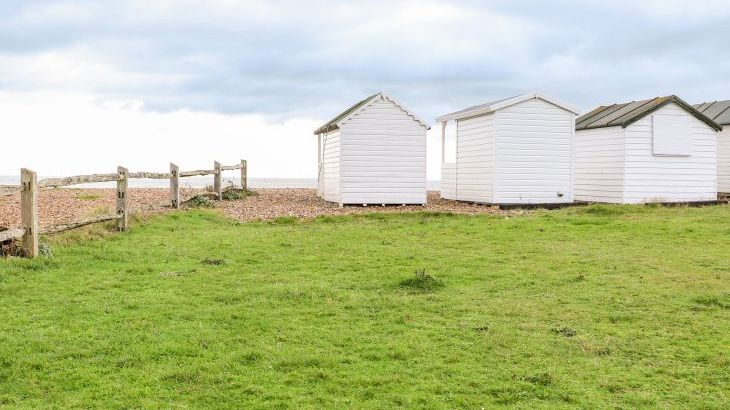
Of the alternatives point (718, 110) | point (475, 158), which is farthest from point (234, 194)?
point (718, 110)

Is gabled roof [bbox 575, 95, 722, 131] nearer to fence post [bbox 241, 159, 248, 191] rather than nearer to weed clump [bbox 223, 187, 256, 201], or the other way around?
weed clump [bbox 223, 187, 256, 201]

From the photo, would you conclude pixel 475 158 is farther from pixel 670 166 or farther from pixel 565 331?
pixel 565 331

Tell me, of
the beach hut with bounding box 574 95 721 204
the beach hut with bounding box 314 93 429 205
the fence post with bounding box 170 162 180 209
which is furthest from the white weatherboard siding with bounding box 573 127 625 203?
the fence post with bounding box 170 162 180 209

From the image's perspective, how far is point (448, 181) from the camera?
30000 millimetres

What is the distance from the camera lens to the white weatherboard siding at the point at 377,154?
979 inches

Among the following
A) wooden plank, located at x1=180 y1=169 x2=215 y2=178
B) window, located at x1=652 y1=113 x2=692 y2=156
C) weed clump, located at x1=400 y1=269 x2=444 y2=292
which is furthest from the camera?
window, located at x1=652 y1=113 x2=692 y2=156

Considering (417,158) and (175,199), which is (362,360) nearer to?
(175,199)

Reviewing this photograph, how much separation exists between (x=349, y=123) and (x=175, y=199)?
22.3ft

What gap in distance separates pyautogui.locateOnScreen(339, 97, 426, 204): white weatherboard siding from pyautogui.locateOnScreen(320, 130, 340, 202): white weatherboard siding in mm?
504

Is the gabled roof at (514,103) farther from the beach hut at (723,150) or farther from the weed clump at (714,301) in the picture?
the weed clump at (714,301)

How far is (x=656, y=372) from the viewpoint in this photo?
711cm

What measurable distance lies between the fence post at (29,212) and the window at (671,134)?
2175 cm

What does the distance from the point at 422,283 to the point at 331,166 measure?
16201 mm

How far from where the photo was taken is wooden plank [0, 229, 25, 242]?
11414 millimetres
